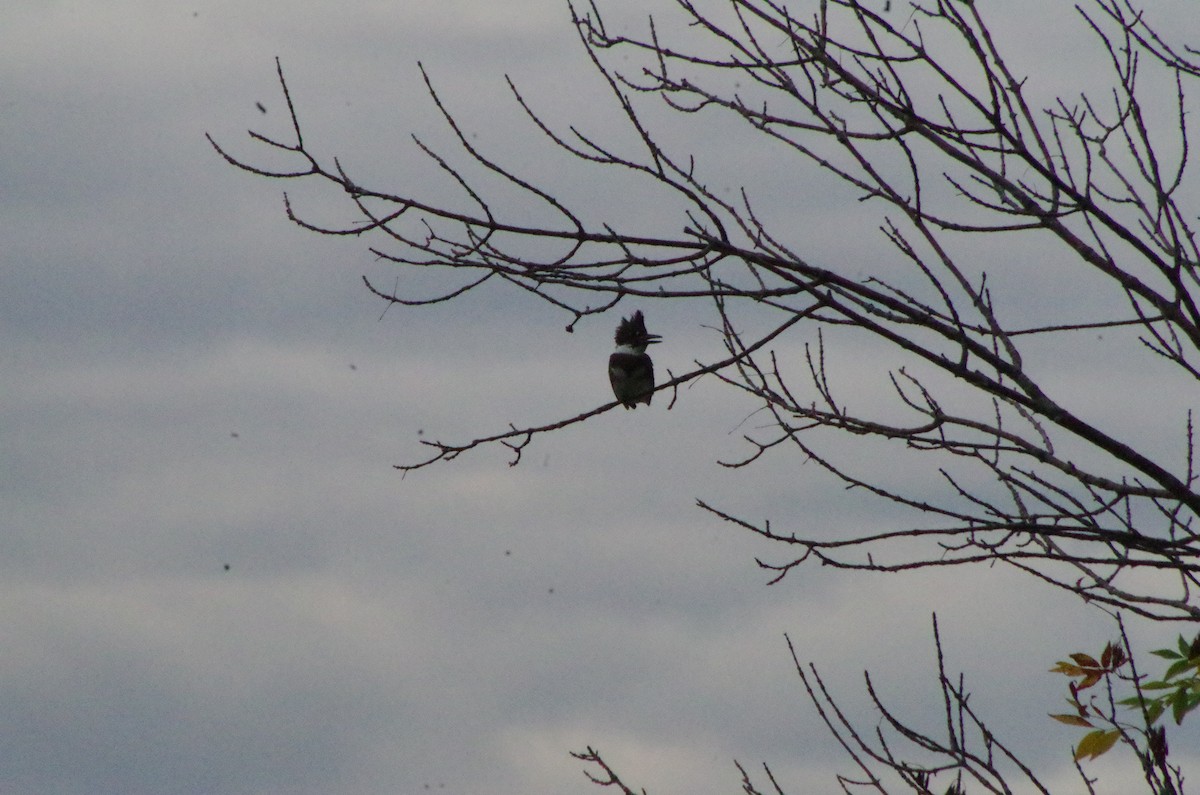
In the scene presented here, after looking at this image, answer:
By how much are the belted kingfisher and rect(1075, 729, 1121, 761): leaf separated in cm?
949

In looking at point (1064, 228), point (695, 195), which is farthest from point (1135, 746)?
point (695, 195)

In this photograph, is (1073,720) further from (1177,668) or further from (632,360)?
(632,360)

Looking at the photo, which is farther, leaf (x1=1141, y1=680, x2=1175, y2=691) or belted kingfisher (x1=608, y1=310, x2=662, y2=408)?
belted kingfisher (x1=608, y1=310, x2=662, y2=408)

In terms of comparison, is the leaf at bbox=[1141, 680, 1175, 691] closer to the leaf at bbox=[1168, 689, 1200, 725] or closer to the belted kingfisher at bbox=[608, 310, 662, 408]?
the leaf at bbox=[1168, 689, 1200, 725]

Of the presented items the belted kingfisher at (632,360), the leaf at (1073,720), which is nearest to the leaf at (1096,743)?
the leaf at (1073,720)

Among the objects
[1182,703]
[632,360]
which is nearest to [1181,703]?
[1182,703]

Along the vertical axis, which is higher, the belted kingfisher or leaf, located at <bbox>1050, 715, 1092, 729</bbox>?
the belted kingfisher

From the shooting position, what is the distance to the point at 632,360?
15.0m

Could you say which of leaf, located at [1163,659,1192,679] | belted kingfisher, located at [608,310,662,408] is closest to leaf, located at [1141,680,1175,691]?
leaf, located at [1163,659,1192,679]

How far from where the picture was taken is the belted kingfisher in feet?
48.7

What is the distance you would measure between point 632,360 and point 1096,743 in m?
9.82

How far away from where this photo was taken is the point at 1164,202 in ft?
18.5

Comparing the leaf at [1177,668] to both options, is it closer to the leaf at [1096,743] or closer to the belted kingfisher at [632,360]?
the leaf at [1096,743]

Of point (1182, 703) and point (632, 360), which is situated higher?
point (632, 360)
